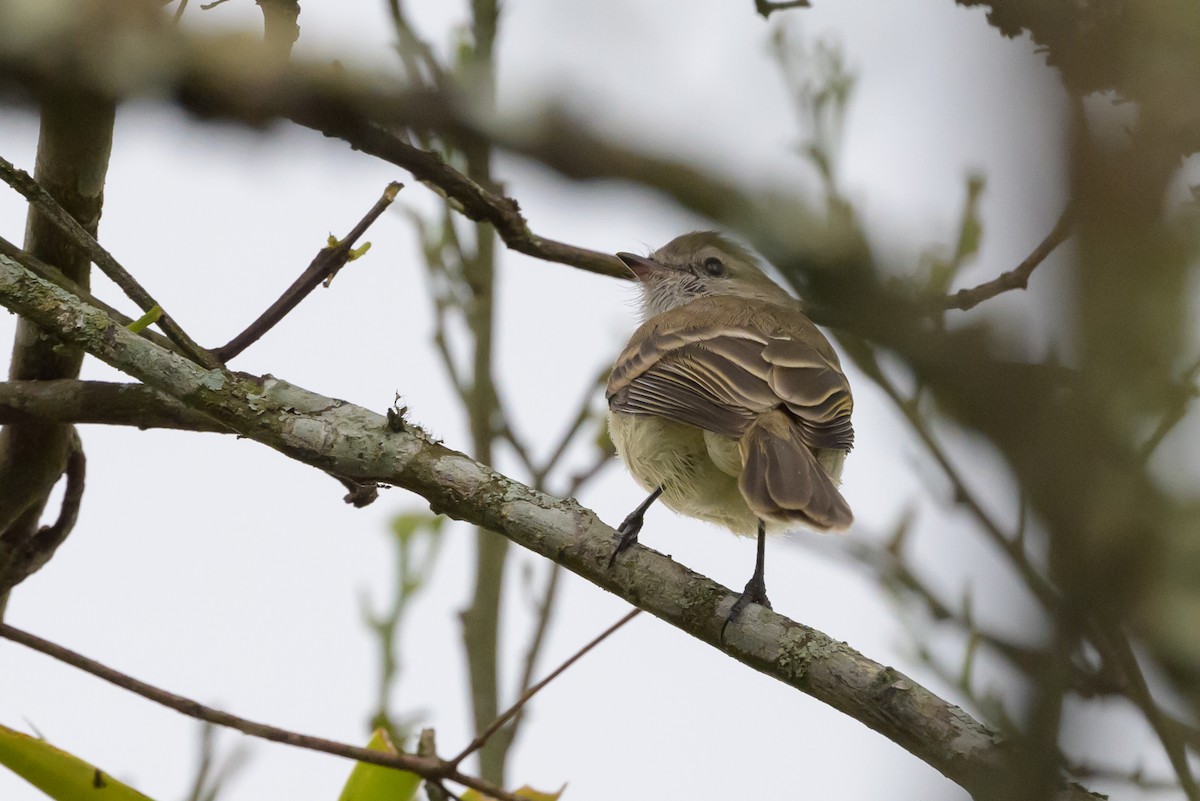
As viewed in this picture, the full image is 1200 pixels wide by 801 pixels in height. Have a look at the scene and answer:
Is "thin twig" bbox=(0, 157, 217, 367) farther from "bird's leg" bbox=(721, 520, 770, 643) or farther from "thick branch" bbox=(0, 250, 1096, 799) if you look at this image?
"bird's leg" bbox=(721, 520, 770, 643)

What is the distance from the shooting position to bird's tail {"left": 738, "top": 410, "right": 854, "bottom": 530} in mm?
3262

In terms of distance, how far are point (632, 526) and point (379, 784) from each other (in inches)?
41.5

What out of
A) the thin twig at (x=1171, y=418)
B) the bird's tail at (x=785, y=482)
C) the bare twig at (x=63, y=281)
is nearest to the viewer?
the thin twig at (x=1171, y=418)

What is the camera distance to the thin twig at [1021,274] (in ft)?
3.54

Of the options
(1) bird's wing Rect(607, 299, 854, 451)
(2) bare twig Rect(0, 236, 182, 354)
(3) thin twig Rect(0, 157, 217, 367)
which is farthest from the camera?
(1) bird's wing Rect(607, 299, 854, 451)

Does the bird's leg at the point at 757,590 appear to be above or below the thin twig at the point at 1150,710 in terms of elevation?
above

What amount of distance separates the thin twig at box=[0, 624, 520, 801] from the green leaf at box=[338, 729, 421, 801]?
0.17 meters

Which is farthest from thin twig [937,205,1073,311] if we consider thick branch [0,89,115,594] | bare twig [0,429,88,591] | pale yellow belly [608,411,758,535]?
bare twig [0,429,88,591]

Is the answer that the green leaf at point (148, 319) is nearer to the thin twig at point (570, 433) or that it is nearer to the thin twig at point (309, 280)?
the thin twig at point (309, 280)

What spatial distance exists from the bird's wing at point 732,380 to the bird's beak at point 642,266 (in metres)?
0.82

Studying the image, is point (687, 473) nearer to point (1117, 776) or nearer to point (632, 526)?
point (632, 526)

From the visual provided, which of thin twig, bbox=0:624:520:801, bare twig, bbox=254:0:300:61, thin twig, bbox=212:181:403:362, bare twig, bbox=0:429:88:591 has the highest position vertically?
bare twig, bbox=254:0:300:61

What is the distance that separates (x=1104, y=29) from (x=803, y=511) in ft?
6.75

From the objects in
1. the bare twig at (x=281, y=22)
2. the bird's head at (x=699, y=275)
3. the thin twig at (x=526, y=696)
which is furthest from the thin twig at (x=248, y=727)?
the bird's head at (x=699, y=275)
